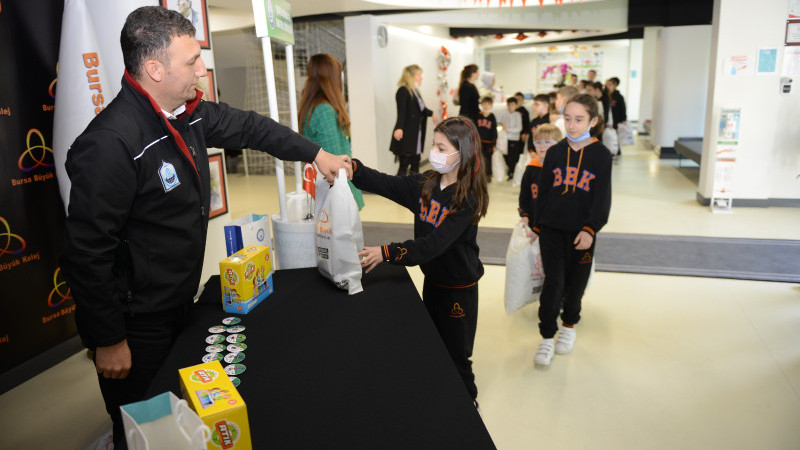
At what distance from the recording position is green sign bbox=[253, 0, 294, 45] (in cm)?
212

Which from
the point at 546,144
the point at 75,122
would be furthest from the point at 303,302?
the point at 546,144

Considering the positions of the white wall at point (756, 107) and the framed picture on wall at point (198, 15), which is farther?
the white wall at point (756, 107)

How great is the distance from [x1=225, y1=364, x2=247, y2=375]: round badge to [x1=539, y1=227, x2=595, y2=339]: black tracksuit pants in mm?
1977

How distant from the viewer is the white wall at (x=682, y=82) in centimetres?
982

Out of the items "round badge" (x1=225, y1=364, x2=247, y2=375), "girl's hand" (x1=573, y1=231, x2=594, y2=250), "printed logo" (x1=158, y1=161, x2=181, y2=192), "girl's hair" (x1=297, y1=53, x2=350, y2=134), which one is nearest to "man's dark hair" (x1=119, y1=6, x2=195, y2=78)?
"printed logo" (x1=158, y1=161, x2=181, y2=192)

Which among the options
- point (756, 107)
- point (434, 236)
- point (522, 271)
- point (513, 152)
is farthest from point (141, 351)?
point (513, 152)

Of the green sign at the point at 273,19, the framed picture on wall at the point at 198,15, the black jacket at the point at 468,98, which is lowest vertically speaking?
the black jacket at the point at 468,98

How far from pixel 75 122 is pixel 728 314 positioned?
3.95m

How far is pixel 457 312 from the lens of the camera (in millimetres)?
2262

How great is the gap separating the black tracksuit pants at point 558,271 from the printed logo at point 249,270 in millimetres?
1726

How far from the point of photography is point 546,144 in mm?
3705

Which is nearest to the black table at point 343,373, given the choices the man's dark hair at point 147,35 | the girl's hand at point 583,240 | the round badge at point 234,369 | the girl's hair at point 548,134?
the round badge at point 234,369

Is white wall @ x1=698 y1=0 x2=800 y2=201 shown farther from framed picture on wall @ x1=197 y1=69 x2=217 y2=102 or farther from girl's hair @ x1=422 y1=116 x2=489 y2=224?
framed picture on wall @ x1=197 y1=69 x2=217 y2=102

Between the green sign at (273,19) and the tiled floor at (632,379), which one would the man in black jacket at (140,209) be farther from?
the tiled floor at (632,379)
